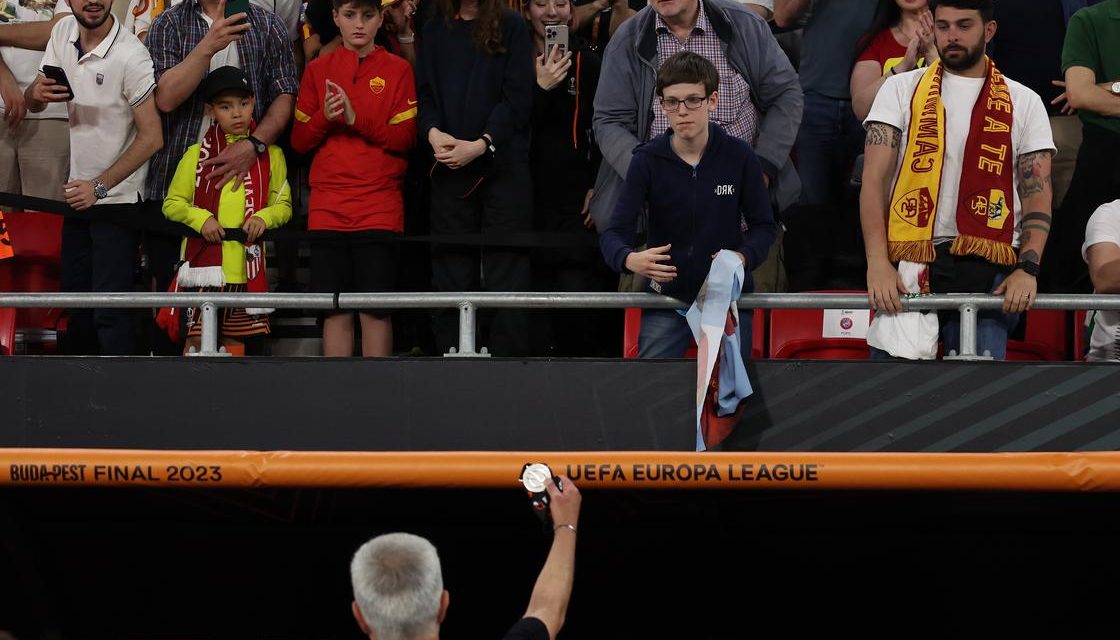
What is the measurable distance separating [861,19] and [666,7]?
1416mm

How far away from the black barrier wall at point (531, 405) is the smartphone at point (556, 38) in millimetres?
1734

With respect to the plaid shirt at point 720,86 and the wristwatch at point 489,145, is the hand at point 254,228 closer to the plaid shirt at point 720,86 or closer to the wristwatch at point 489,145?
the wristwatch at point 489,145

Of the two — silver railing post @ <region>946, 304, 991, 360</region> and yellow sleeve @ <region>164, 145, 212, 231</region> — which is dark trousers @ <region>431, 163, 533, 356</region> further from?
silver railing post @ <region>946, 304, 991, 360</region>

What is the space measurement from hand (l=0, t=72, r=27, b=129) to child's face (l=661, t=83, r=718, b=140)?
3.53m

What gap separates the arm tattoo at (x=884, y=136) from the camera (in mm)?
6094

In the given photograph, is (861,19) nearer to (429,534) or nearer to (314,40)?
(314,40)

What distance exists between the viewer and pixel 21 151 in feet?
25.1

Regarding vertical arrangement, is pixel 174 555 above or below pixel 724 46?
below

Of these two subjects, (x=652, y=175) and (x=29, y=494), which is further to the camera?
(x=29, y=494)

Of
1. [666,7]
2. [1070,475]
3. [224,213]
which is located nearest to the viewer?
[1070,475]

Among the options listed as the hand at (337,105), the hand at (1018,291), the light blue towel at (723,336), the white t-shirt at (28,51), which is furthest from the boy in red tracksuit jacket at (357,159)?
the hand at (1018,291)

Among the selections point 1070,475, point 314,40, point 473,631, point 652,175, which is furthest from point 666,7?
point 473,631

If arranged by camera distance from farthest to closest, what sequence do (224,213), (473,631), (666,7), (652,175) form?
(473,631) → (224,213) → (666,7) → (652,175)

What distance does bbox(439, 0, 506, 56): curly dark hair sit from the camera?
23.2 feet
